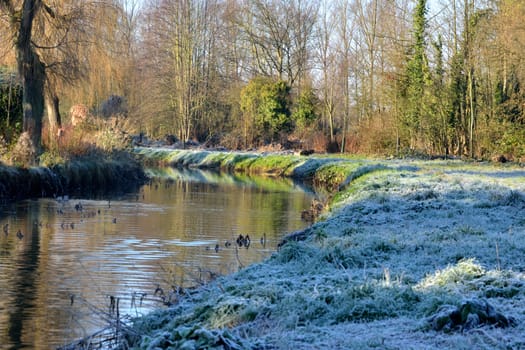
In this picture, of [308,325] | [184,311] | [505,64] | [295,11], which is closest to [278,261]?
[184,311]

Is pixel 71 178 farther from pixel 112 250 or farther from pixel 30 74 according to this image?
pixel 112 250

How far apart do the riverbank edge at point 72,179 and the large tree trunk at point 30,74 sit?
1260mm

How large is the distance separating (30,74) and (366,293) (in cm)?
1777

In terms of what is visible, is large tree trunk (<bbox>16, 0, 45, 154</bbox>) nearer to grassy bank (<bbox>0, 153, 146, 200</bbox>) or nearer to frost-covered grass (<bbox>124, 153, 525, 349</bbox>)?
Result: grassy bank (<bbox>0, 153, 146, 200</bbox>)

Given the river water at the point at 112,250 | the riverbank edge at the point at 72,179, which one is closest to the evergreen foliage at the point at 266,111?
the riverbank edge at the point at 72,179

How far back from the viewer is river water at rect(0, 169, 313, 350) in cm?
739

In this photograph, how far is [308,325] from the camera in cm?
552

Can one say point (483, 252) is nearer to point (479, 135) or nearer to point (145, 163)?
point (479, 135)

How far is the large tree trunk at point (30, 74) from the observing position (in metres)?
21.4

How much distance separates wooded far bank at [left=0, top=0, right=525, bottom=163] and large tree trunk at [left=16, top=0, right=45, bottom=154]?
0.04 m

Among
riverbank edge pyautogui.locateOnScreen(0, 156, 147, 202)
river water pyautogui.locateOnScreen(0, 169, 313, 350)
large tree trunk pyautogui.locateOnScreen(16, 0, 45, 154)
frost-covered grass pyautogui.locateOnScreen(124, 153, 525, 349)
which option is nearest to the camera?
frost-covered grass pyautogui.locateOnScreen(124, 153, 525, 349)

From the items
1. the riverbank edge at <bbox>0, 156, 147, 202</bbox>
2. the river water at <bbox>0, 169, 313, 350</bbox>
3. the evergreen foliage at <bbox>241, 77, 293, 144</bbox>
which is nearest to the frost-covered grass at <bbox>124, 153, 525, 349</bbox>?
the river water at <bbox>0, 169, 313, 350</bbox>

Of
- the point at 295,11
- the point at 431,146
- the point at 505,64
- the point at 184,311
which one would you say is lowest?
the point at 184,311

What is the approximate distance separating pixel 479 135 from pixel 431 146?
111 inches
